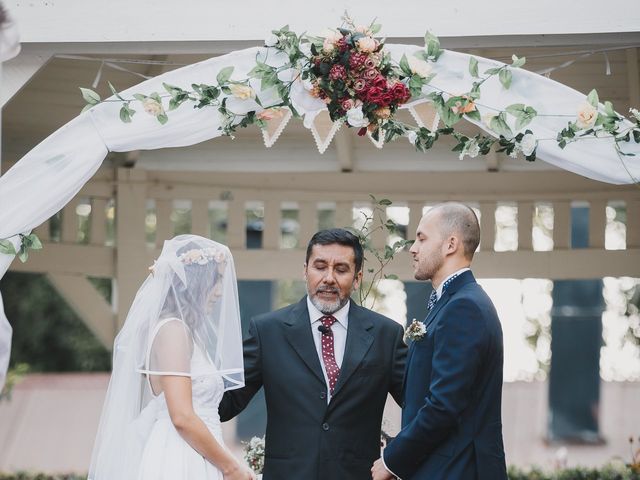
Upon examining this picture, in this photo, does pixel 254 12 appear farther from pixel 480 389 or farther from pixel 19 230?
pixel 480 389

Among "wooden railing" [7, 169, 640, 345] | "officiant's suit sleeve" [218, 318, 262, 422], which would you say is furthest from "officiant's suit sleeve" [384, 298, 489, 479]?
"wooden railing" [7, 169, 640, 345]

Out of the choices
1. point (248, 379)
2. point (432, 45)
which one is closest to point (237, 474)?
point (248, 379)

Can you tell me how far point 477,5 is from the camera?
476 centimetres

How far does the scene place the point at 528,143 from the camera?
455cm

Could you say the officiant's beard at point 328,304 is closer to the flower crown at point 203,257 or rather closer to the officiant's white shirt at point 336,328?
the officiant's white shirt at point 336,328

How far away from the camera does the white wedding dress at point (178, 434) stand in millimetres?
4301

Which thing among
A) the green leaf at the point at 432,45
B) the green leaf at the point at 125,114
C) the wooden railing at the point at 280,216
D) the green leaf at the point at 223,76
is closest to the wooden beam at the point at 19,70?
the green leaf at the point at 125,114

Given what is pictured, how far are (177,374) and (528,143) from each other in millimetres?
1647

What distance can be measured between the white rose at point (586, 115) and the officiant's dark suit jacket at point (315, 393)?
1135 millimetres

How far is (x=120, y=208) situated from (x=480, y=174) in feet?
8.14

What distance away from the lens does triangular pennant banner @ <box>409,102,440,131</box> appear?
471cm

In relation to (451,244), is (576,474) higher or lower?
lower

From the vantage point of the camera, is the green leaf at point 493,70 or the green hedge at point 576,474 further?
the green hedge at point 576,474

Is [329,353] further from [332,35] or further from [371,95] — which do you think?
[332,35]
